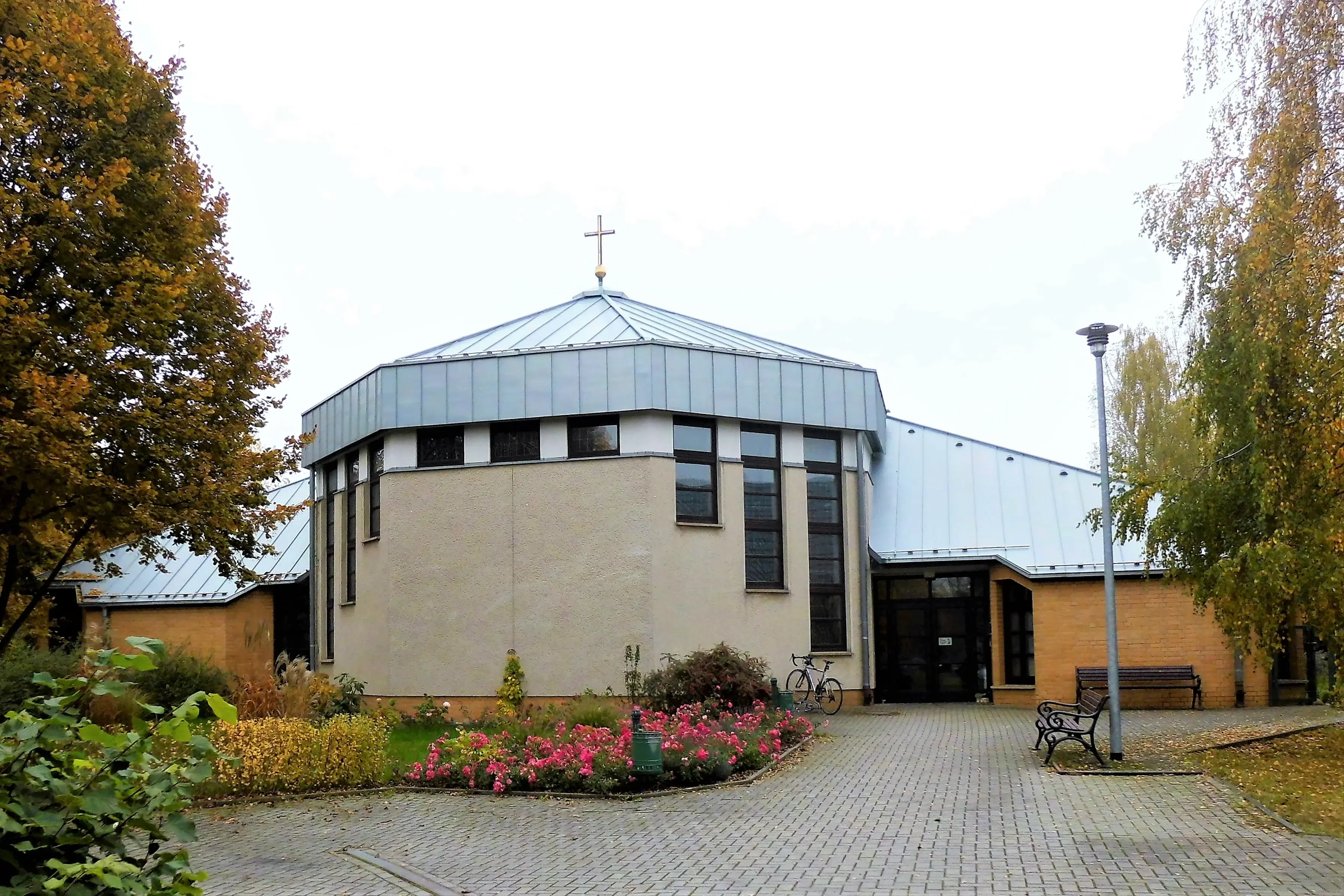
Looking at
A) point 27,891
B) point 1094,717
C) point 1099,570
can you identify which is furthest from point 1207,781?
point 27,891

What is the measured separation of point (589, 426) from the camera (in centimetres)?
2002

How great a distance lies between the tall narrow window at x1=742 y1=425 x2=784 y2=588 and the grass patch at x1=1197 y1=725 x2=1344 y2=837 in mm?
8046

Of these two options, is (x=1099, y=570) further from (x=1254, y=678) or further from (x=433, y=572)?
(x=433, y=572)

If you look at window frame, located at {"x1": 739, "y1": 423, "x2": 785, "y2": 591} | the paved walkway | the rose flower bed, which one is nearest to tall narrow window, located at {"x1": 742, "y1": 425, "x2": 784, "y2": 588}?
window frame, located at {"x1": 739, "y1": 423, "x2": 785, "y2": 591}

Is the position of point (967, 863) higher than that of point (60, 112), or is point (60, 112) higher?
point (60, 112)

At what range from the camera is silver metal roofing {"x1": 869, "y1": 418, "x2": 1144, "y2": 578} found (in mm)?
22234

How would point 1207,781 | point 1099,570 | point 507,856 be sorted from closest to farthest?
A: point 507,856
point 1207,781
point 1099,570

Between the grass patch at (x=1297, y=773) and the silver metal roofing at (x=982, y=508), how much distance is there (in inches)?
244

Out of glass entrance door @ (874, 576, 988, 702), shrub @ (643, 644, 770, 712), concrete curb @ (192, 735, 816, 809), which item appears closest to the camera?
concrete curb @ (192, 735, 816, 809)

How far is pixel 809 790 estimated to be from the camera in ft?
42.0

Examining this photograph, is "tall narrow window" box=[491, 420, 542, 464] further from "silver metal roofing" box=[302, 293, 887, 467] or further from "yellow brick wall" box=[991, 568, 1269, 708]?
"yellow brick wall" box=[991, 568, 1269, 708]

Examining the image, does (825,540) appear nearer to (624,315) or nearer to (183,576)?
(624,315)

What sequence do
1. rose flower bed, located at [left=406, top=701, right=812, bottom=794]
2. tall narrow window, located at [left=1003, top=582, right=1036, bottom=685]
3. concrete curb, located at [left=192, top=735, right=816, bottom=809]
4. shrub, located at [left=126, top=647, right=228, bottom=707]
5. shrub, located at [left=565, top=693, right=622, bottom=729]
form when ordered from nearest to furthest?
concrete curb, located at [left=192, top=735, right=816, bottom=809], rose flower bed, located at [left=406, top=701, right=812, bottom=794], shrub, located at [left=565, top=693, right=622, bottom=729], shrub, located at [left=126, top=647, right=228, bottom=707], tall narrow window, located at [left=1003, top=582, right=1036, bottom=685]

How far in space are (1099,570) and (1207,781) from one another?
9.02 m
